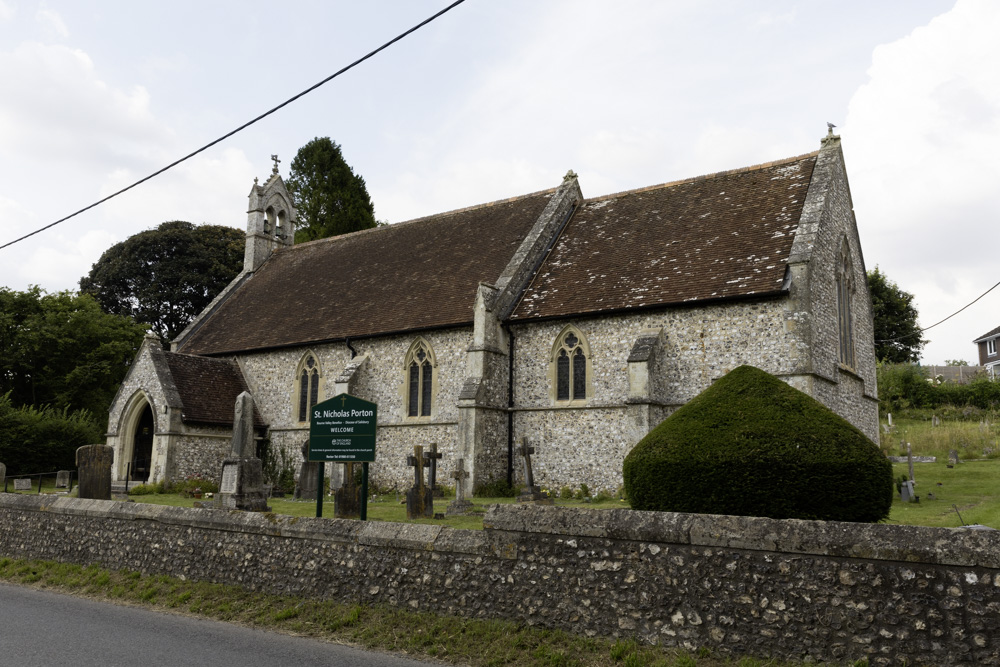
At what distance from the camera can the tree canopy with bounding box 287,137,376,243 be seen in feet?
153

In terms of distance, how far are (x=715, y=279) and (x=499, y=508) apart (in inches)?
493

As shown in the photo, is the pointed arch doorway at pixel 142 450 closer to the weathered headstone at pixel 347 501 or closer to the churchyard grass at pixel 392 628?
the weathered headstone at pixel 347 501

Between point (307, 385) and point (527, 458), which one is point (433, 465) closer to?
point (527, 458)

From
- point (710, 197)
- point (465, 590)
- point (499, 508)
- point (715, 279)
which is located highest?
point (710, 197)

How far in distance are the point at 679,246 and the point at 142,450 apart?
766 inches

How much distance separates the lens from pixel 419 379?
2202 centimetres

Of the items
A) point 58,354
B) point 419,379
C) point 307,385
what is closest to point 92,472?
point 419,379

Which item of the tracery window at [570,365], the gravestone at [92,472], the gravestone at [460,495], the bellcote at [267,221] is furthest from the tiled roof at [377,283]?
the gravestone at [92,472]

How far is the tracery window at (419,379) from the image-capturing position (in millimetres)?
21812

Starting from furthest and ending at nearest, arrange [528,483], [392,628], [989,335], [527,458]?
[989,335]
[527,458]
[528,483]
[392,628]

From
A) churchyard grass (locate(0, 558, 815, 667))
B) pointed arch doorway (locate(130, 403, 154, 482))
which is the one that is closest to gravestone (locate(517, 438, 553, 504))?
churchyard grass (locate(0, 558, 815, 667))

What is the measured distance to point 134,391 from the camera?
24.5 meters

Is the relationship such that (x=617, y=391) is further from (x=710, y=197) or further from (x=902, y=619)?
(x=902, y=619)

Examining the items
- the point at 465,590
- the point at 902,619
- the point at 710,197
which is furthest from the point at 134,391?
the point at 902,619
